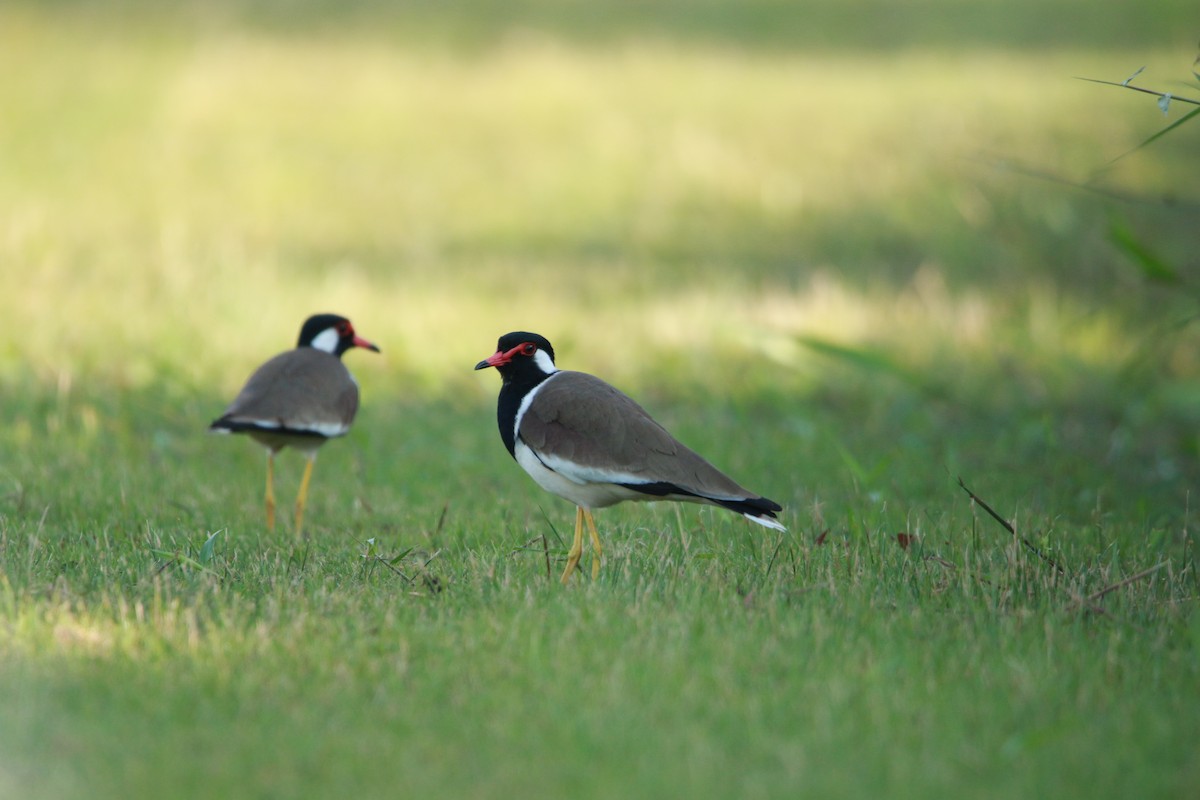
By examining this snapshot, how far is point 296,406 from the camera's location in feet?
20.8

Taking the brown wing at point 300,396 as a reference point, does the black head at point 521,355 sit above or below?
above

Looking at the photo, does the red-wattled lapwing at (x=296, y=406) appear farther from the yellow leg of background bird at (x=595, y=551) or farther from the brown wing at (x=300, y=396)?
the yellow leg of background bird at (x=595, y=551)

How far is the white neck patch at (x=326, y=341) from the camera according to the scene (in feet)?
23.7

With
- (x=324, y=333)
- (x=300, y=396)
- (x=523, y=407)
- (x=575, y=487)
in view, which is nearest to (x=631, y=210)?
(x=324, y=333)

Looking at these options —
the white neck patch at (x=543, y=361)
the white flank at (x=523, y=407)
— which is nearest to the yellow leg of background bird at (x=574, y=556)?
the white flank at (x=523, y=407)

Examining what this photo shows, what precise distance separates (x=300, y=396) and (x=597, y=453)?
183 centimetres

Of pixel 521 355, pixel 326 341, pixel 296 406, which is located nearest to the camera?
pixel 521 355

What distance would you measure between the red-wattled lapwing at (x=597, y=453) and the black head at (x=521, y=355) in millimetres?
16

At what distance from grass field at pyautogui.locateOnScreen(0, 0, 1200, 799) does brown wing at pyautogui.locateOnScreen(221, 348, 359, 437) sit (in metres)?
0.53

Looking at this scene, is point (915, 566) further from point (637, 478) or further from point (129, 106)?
point (129, 106)

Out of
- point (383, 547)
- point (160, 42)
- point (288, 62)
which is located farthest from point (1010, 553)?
point (160, 42)

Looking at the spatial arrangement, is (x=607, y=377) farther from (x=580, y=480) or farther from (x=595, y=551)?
(x=580, y=480)

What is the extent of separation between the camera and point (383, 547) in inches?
237

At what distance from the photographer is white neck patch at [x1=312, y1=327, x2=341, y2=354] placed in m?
7.22
